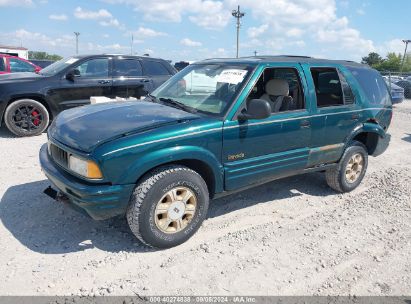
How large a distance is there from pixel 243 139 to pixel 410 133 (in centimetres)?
821

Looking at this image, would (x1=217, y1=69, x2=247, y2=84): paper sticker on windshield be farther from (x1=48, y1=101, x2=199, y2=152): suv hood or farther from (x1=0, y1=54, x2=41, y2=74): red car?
(x1=0, y1=54, x2=41, y2=74): red car

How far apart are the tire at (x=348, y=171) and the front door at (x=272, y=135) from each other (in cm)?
82

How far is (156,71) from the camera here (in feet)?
27.6

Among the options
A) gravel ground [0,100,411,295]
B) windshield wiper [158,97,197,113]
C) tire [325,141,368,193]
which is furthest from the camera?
tire [325,141,368,193]

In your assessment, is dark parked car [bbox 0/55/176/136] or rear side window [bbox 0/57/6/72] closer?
dark parked car [bbox 0/55/176/136]

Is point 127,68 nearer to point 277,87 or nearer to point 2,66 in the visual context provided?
point 277,87

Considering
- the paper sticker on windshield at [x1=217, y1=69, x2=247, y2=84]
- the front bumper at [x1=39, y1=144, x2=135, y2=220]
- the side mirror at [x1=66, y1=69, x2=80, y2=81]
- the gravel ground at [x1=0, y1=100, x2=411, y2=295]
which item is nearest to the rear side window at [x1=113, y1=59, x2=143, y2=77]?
the side mirror at [x1=66, y1=69, x2=80, y2=81]

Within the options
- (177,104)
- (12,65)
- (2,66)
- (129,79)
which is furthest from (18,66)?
(177,104)

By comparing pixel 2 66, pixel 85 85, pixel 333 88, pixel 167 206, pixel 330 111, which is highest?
pixel 2 66

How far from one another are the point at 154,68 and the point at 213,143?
5531mm

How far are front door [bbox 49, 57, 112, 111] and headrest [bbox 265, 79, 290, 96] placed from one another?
447 cm

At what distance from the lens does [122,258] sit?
3.17m

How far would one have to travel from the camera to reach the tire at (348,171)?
4.78m

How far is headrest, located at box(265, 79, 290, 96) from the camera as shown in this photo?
4.27 meters
